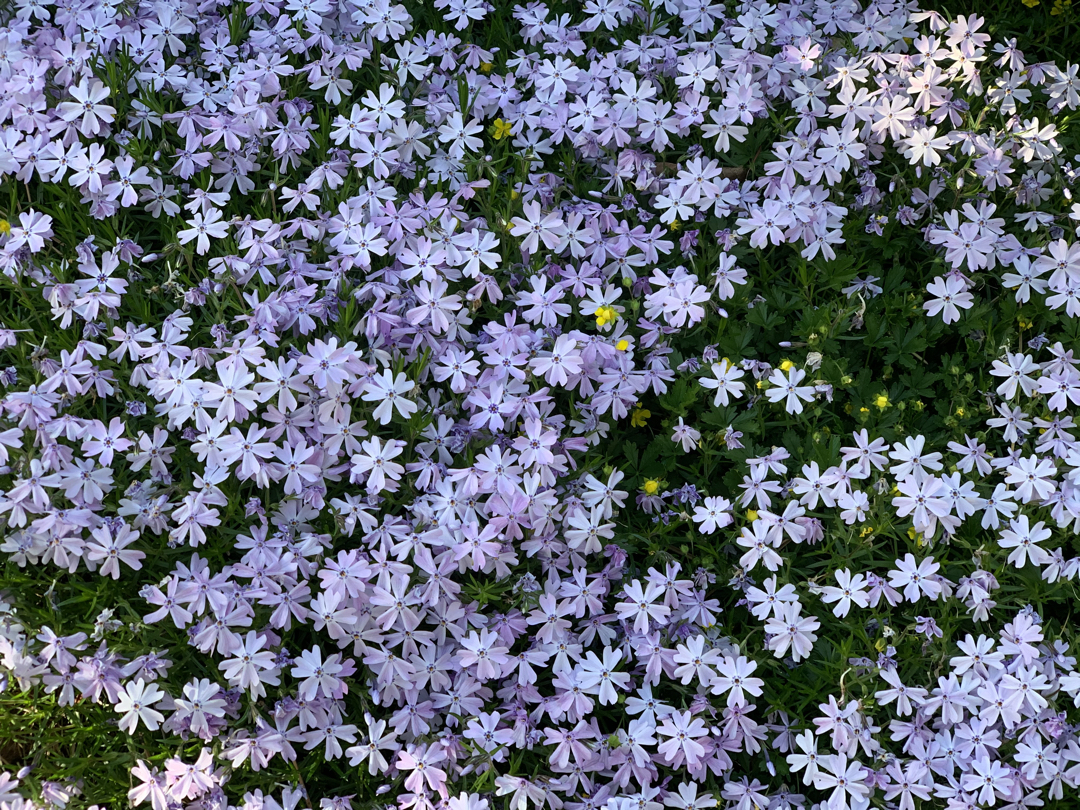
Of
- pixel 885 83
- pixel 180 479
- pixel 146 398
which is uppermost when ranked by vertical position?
pixel 885 83

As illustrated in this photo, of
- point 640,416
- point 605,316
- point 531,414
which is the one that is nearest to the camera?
point 531,414

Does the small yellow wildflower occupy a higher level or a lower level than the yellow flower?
higher

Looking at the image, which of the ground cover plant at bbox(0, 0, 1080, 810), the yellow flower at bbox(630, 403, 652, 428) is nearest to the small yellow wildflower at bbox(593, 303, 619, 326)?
the ground cover plant at bbox(0, 0, 1080, 810)

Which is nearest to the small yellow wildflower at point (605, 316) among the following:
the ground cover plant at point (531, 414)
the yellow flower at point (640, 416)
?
the ground cover plant at point (531, 414)

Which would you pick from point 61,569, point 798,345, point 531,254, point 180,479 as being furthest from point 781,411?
point 61,569

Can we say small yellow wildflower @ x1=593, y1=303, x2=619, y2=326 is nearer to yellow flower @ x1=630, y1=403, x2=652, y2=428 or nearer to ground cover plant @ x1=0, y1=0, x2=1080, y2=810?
ground cover plant @ x1=0, y1=0, x2=1080, y2=810

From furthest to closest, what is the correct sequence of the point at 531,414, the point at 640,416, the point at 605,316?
Result: the point at 640,416, the point at 605,316, the point at 531,414

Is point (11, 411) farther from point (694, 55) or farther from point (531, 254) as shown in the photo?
point (694, 55)

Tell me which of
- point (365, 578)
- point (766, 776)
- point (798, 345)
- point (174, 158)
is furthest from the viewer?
point (174, 158)
